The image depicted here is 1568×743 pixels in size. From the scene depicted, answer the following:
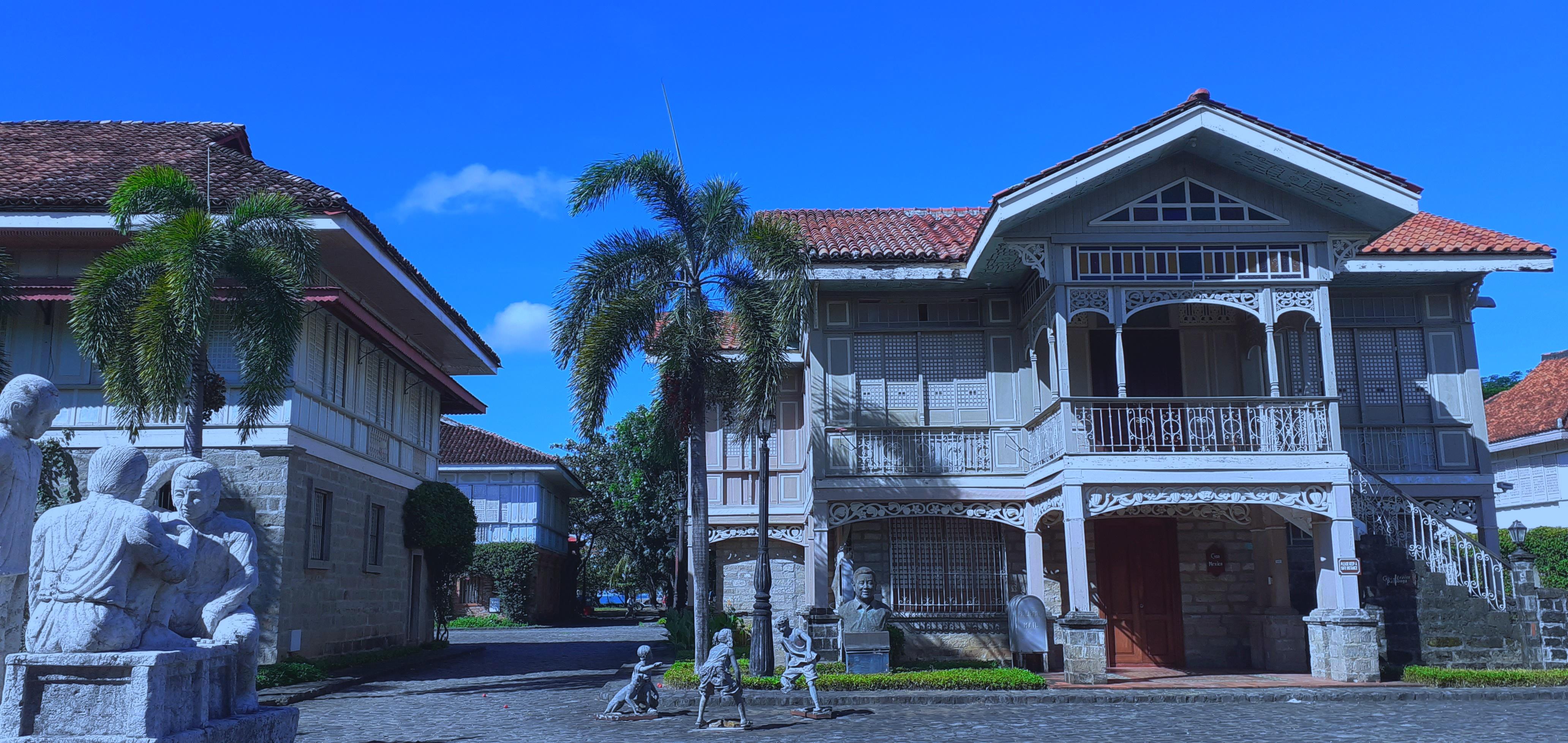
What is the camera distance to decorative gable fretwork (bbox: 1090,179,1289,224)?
16.4 meters

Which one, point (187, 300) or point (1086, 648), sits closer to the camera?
point (187, 300)

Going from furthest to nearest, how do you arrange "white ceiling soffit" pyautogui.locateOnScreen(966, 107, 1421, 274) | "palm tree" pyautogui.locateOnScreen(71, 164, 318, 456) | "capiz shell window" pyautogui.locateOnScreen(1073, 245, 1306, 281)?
"capiz shell window" pyautogui.locateOnScreen(1073, 245, 1306, 281) < "white ceiling soffit" pyautogui.locateOnScreen(966, 107, 1421, 274) < "palm tree" pyautogui.locateOnScreen(71, 164, 318, 456)

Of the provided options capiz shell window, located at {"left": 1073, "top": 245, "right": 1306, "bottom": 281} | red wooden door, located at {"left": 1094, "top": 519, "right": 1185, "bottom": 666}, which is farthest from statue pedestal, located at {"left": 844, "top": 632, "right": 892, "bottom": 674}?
capiz shell window, located at {"left": 1073, "top": 245, "right": 1306, "bottom": 281}

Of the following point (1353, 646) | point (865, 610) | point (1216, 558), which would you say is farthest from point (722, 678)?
point (1216, 558)

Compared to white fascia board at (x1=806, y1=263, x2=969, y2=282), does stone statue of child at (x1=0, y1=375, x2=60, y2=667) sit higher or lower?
lower

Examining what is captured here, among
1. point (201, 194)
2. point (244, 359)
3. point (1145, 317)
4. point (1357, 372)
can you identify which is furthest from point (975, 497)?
point (201, 194)

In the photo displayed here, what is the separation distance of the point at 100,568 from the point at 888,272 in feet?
44.3

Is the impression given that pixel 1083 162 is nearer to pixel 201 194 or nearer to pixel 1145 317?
pixel 1145 317

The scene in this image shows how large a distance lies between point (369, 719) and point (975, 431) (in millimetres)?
9644

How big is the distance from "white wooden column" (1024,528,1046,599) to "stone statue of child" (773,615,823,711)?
14.9ft

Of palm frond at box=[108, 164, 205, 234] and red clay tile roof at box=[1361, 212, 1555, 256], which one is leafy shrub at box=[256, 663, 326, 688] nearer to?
palm frond at box=[108, 164, 205, 234]

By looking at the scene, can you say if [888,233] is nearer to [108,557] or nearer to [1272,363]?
[1272,363]

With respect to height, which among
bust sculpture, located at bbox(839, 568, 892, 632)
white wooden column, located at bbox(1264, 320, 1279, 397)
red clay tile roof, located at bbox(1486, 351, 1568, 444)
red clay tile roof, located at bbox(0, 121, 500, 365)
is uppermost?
red clay tile roof, located at bbox(0, 121, 500, 365)

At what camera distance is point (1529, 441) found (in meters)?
28.5
